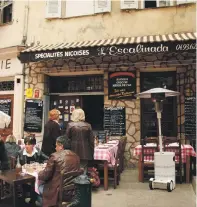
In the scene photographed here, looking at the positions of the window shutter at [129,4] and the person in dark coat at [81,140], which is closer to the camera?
the person in dark coat at [81,140]

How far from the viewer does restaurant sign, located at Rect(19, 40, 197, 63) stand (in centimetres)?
813

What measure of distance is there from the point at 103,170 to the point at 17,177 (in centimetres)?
283

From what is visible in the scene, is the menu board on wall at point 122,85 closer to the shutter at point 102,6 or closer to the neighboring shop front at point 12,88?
the shutter at point 102,6

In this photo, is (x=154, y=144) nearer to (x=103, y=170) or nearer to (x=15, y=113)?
(x=103, y=170)

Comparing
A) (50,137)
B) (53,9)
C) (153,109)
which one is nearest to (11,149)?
(50,137)

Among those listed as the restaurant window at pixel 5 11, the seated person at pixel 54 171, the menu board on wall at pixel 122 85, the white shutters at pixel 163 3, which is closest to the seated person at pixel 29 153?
the seated person at pixel 54 171

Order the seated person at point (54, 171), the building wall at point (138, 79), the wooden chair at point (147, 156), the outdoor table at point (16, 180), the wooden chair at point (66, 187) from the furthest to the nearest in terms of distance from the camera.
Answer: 1. the building wall at point (138, 79)
2. the wooden chair at point (147, 156)
3. the outdoor table at point (16, 180)
4. the seated person at point (54, 171)
5. the wooden chair at point (66, 187)

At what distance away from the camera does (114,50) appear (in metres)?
8.58

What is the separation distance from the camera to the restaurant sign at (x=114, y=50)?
320 inches

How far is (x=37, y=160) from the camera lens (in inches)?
232

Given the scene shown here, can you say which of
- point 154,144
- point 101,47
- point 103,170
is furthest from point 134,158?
point 101,47

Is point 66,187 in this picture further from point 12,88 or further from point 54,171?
point 12,88

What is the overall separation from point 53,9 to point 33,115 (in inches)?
144

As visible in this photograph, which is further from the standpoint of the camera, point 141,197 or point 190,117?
point 190,117
